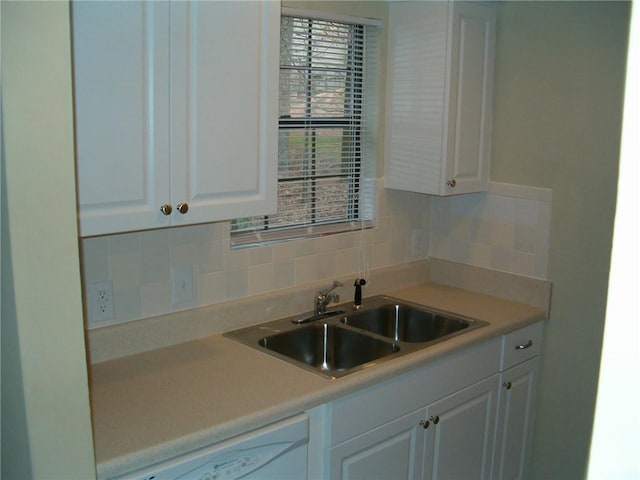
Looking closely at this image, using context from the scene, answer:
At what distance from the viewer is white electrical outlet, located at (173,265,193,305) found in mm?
2338

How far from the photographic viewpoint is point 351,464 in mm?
2150

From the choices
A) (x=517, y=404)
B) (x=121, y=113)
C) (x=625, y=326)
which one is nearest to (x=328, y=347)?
(x=517, y=404)

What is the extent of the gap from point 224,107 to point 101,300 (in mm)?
738

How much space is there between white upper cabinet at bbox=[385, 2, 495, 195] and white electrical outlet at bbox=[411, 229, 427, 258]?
350 mm

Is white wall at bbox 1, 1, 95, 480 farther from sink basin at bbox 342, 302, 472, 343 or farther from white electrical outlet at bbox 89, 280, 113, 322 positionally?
sink basin at bbox 342, 302, 472, 343

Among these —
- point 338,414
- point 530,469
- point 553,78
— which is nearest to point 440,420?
point 338,414

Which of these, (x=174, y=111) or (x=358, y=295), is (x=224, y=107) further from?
(x=358, y=295)

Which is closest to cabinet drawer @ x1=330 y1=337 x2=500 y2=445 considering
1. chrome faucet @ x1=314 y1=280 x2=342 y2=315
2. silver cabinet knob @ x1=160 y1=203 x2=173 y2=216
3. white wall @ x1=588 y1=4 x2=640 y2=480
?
chrome faucet @ x1=314 y1=280 x2=342 y2=315

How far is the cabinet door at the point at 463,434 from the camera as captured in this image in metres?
2.48

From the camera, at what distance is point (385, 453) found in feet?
7.45

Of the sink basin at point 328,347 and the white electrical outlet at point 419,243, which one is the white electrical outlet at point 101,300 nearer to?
the sink basin at point 328,347

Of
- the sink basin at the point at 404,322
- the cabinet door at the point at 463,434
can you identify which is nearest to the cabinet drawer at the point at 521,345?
the cabinet door at the point at 463,434

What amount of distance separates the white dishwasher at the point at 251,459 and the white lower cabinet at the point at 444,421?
93 millimetres

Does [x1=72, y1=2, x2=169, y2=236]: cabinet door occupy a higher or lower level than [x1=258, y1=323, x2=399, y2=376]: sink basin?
higher
